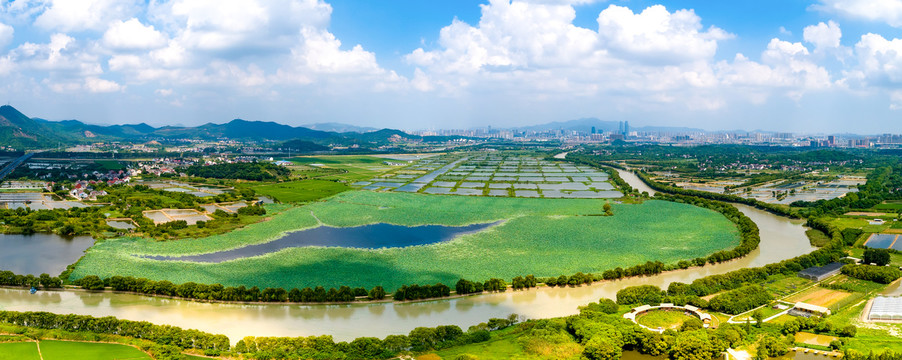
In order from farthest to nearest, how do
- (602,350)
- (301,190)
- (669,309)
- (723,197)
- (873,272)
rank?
(301,190), (723,197), (873,272), (669,309), (602,350)

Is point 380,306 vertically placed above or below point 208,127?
below

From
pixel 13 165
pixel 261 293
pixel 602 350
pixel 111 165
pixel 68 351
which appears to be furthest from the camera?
pixel 111 165

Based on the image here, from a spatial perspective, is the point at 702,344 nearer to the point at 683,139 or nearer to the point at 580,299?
the point at 580,299

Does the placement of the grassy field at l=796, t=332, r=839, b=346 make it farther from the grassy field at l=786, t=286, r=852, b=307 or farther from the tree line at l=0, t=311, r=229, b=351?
the tree line at l=0, t=311, r=229, b=351

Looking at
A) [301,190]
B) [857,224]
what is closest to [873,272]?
[857,224]

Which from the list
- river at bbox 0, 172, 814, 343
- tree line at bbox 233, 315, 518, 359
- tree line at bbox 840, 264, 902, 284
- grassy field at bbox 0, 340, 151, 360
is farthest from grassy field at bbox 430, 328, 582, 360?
tree line at bbox 840, 264, 902, 284

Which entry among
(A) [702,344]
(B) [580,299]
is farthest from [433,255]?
(A) [702,344]

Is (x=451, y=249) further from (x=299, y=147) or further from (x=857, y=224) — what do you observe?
(x=299, y=147)
